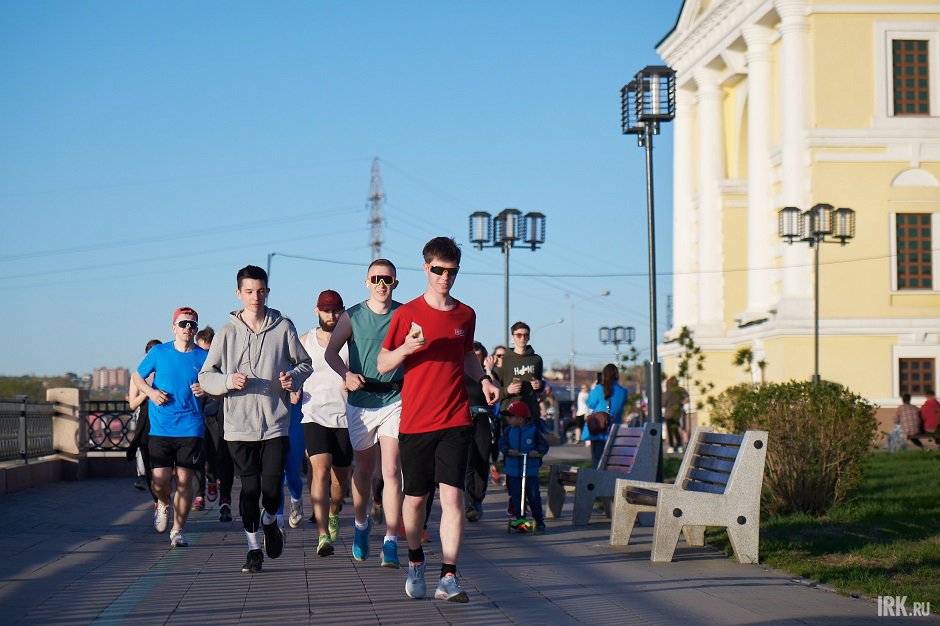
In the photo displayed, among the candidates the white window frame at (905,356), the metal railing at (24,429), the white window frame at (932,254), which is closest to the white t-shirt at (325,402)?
the metal railing at (24,429)

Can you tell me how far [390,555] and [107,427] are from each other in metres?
16.6

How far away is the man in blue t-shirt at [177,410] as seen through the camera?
11.7m

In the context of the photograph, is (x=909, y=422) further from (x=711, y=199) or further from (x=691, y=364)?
(x=711, y=199)

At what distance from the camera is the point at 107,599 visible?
8.55m

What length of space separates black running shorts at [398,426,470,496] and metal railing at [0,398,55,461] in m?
11.7

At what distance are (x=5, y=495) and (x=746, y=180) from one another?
44.6m

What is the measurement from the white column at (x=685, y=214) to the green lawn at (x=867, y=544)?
43.3 m

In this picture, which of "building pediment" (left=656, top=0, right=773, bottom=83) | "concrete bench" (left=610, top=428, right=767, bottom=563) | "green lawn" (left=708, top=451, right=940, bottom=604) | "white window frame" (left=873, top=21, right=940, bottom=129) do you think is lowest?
"green lawn" (left=708, top=451, right=940, bottom=604)

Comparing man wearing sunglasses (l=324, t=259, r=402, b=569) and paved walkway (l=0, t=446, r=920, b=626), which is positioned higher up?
man wearing sunglasses (l=324, t=259, r=402, b=569)

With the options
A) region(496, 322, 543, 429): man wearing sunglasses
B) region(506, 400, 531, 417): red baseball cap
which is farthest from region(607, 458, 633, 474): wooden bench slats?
region(506, 400, 531, 417): red baseball cap

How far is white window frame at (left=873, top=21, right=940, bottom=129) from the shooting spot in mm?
48062

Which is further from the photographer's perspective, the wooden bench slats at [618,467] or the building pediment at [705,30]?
the building pediment at [705,30]

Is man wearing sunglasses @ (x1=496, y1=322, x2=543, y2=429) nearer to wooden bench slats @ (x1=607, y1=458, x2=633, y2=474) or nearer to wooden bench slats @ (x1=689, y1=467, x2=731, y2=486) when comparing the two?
wooden bench slats @ (x1=607, y1=458, x2=633, y2=474)
